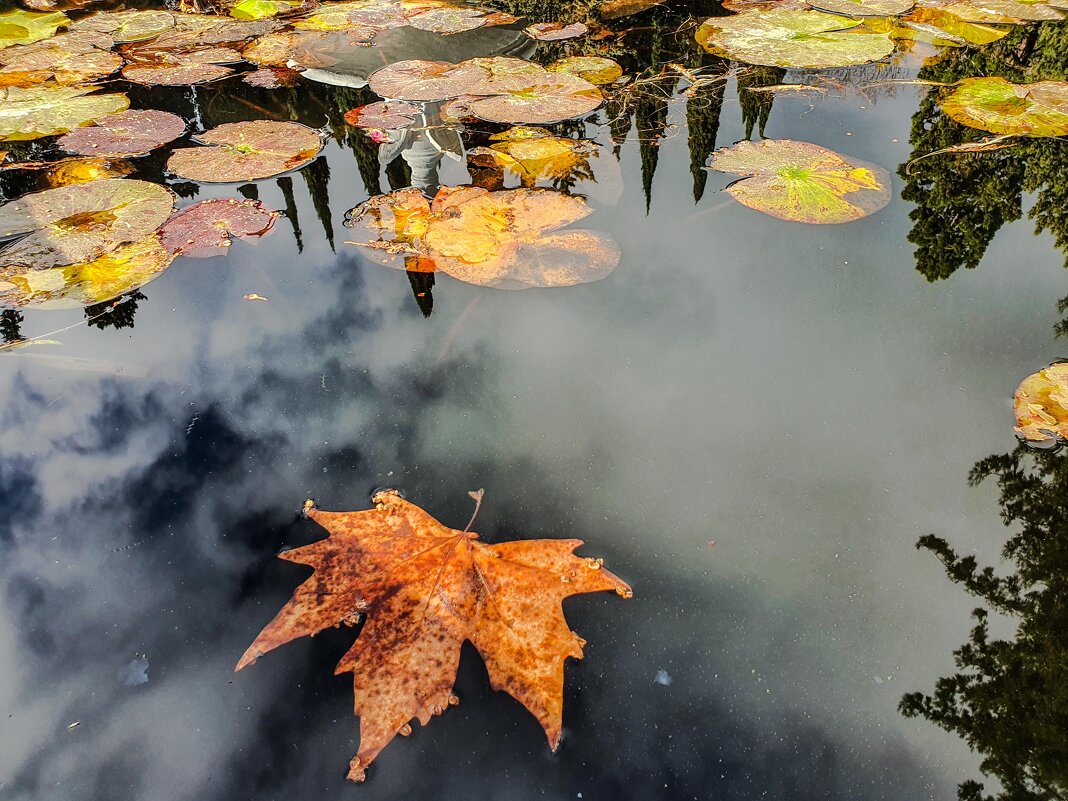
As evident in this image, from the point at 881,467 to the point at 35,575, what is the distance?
392 centimetres

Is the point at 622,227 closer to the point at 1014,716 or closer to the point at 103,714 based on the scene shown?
the point at 1014,716

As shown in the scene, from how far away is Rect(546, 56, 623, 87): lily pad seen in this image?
707cm

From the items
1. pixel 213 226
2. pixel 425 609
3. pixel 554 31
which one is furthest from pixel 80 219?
pixel 554 31

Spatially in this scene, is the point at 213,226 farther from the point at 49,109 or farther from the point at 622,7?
the point at 622,7

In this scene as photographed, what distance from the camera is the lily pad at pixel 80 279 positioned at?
4.13 metres

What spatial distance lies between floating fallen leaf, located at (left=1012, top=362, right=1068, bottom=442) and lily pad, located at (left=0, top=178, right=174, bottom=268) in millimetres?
5718

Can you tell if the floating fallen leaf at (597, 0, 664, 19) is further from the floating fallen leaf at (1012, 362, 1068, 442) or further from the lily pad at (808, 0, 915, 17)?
the floating fallen leaf at (1012, 362, 1068, 442)

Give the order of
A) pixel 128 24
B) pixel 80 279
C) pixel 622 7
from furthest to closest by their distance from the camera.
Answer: pixel 622 7 → pixel 128 24 → pixel 80 279

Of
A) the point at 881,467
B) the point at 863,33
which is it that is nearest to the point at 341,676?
the point at 881,467

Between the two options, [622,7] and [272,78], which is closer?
[272,78]

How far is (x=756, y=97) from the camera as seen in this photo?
261 inches

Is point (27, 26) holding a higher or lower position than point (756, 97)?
higher

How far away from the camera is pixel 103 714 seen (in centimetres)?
230

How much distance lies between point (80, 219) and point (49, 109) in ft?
10.1
